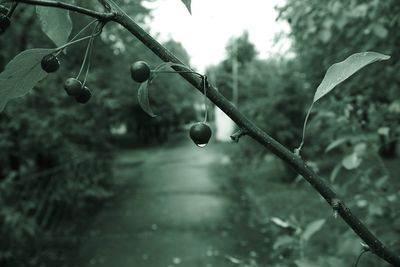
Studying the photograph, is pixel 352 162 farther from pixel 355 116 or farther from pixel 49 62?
pixel 49 62

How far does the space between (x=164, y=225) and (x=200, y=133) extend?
7.14 metres

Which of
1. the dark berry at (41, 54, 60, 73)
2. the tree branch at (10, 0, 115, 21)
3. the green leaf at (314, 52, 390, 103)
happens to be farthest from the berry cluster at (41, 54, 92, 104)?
the green leaf at (314, 52, 390, 103)

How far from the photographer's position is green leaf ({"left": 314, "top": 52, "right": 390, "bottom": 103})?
28.6 inches

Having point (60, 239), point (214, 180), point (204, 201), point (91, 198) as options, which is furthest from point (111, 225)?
point (214, 180)

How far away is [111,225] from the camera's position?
7.75 metres

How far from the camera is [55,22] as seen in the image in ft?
2.99

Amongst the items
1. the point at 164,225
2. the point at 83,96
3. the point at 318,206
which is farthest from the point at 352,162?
the point at 318,206

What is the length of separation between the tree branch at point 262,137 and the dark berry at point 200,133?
57 millimetres

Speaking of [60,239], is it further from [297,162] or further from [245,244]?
[297,162]

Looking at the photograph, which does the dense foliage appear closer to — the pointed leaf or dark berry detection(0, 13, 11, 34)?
the pointed leaf

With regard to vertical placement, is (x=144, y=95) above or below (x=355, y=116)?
below

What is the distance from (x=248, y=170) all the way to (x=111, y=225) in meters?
7.02

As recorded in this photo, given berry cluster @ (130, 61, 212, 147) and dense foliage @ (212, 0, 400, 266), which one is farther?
dense foliage @ (212, 0, 400, 266)

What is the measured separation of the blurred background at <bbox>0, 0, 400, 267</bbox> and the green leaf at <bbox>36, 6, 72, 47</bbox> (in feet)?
2.60
